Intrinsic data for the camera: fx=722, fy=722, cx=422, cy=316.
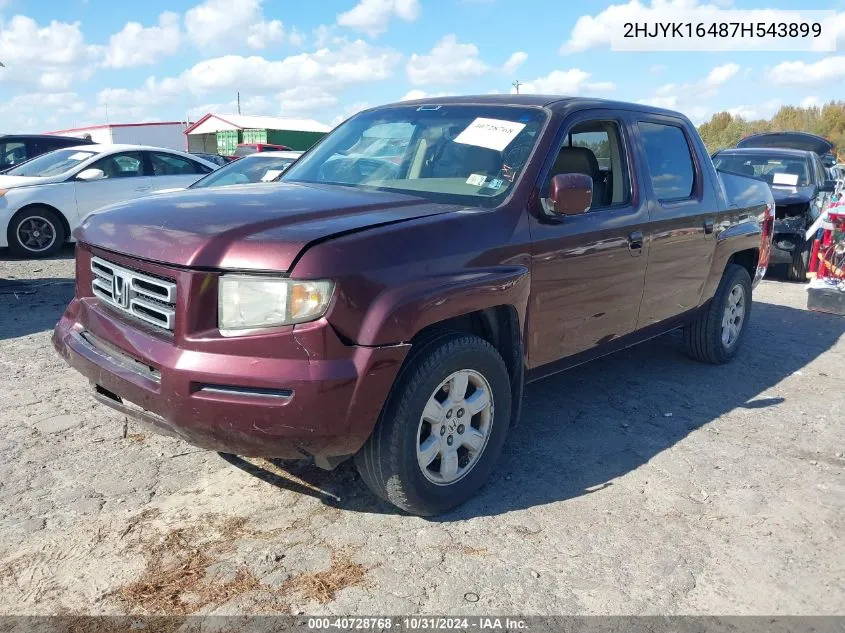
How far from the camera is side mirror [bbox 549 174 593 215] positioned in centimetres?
337

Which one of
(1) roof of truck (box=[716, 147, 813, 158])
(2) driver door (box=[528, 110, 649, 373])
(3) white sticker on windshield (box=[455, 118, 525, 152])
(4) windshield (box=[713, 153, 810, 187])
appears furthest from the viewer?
(1) roof of truck (box=[716, 147, 813, 158])

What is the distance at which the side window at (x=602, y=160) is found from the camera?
4.00 m

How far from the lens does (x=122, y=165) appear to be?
9883mm

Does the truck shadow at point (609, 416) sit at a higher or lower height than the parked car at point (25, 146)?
lower

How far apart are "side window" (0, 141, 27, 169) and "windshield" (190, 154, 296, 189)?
6.00 m

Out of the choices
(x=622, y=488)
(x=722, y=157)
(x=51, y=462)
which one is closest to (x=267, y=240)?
(x=51, y=462)

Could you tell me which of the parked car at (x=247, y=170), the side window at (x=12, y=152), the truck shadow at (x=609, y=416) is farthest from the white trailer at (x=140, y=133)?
the truck shadow at (x=609, y=416)

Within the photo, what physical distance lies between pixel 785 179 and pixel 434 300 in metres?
8.75

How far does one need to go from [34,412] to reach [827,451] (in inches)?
179

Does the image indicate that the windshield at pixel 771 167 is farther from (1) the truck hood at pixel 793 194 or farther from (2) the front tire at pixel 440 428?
(2) the front tire at pixel 440 428

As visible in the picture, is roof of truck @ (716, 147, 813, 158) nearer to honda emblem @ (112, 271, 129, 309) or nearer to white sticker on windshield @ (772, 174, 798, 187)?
white sticker on windshield @ (772, 174, 798, 187)

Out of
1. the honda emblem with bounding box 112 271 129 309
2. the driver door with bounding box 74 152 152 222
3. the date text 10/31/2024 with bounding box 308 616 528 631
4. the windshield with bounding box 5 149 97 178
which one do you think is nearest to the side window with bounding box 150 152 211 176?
the driver door with bounding box 74 152 152 222

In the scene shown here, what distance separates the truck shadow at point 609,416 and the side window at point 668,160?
136 centimetres

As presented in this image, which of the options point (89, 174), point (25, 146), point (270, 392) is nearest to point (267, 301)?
point (270, 392)
